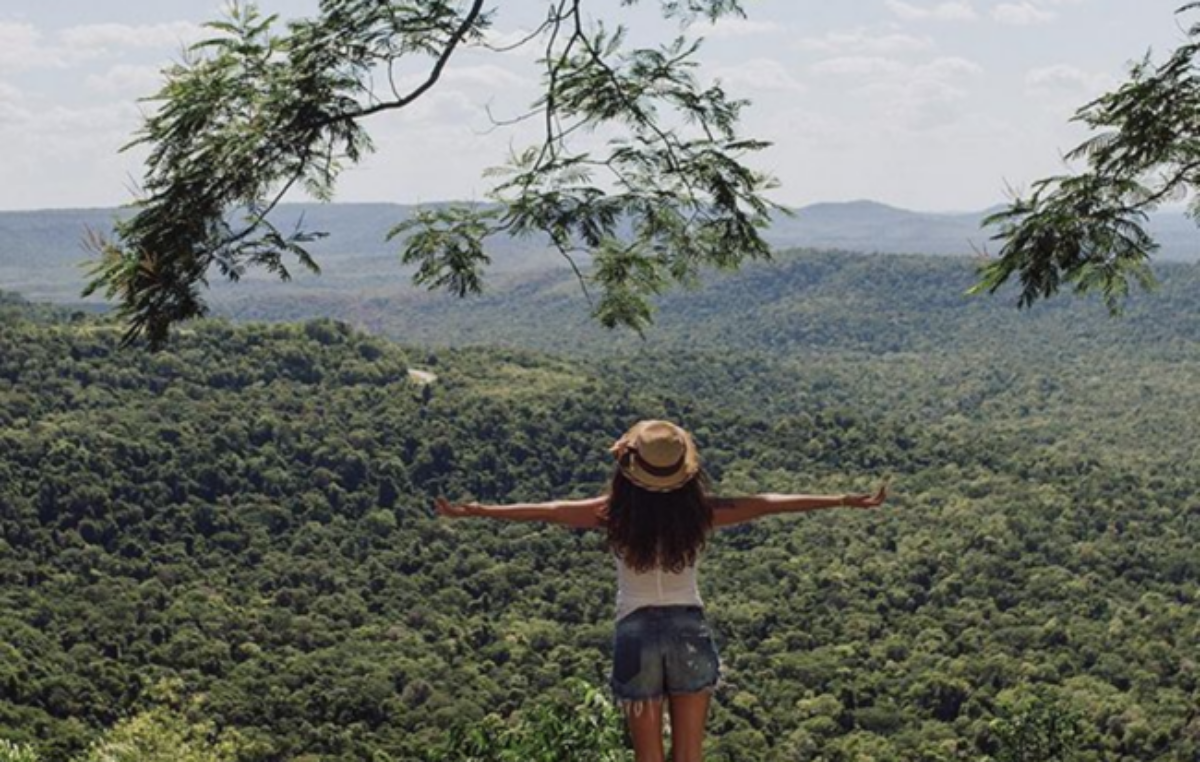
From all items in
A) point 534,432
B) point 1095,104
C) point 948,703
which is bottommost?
point 948,703

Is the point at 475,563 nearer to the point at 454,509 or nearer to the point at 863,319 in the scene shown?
the point at 454,509

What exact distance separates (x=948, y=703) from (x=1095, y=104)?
120ft

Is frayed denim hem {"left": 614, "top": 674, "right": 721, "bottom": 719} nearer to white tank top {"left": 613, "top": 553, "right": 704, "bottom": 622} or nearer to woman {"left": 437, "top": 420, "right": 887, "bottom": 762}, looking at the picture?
woman {"left": 437, "top": 420, "right": 887, "bottom": 762}

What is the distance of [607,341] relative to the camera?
14612 centimetres

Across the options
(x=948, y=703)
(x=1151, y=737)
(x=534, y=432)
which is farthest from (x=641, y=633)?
(x=534, y=432)

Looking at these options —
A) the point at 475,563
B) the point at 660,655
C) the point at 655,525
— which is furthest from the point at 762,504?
the point at 475,563

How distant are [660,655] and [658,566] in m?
0.26

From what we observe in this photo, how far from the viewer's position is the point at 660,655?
3957 millimetres

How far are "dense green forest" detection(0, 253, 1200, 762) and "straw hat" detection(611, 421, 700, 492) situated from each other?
20.8 meters

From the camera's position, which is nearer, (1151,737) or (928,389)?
(1151,737)

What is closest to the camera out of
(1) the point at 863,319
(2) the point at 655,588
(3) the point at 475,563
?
(2) the point at 655,588

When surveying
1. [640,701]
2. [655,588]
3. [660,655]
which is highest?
[655,588]

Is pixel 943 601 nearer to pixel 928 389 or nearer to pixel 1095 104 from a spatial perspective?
pixel 1095 104

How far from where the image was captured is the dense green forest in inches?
1474
